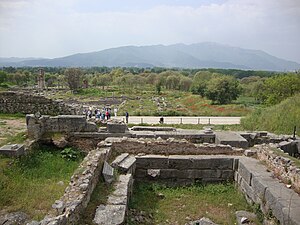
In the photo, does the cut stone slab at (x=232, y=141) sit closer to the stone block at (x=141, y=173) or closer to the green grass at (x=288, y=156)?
the green grass at (x=288, y=156)

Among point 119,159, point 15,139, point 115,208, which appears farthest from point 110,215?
point 15,139

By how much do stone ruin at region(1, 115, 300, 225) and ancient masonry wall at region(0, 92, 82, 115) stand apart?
5783 millimetres

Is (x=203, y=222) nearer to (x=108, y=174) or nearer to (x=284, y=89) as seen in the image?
(x=108, y=174)

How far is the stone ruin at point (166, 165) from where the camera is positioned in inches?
296

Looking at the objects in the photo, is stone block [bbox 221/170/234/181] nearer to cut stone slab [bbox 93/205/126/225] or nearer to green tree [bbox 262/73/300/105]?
cut stone slab [bbox 93/205/126/225]

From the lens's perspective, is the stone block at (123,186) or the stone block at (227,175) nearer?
the stone block at (123,186)

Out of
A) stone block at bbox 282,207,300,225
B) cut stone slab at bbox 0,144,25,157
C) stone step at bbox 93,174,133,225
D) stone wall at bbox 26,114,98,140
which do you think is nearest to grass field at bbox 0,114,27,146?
stone wall at bbox 26,114,98,140

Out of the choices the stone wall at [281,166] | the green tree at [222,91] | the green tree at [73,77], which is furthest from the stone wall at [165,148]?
the green tree at [73,77]

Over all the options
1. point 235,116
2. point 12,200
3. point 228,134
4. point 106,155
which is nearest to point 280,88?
point 235,116

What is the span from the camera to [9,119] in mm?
18812

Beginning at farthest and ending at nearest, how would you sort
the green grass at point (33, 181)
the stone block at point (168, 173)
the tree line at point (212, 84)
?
the tree line at point (212, 84), the stone block at point (168, 173), the green grass at point (33, 181)

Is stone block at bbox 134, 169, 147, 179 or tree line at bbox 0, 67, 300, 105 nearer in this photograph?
stone block at bbox 134, 169, 147, 179

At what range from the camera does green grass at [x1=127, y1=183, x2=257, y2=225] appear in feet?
29.4

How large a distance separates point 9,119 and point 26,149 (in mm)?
7440
